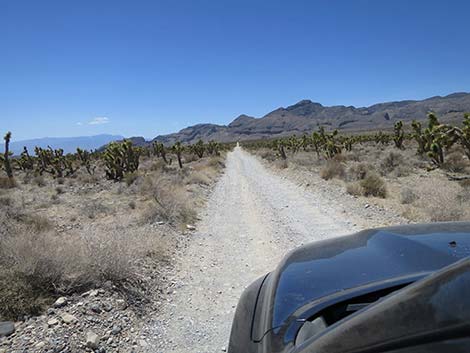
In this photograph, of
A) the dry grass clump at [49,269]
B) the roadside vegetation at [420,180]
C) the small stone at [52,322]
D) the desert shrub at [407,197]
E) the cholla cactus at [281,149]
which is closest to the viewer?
the small stone at [52,322]

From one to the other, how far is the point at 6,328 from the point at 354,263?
3951 mm

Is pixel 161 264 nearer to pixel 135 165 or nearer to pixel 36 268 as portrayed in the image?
pixel 36 268

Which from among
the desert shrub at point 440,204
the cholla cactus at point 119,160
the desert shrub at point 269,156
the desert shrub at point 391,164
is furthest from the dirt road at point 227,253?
the desert shrub at point 269,156

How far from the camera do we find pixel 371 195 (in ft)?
36.8

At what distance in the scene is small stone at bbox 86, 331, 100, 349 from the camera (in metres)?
3.74

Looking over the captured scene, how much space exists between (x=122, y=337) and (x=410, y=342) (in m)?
3.88

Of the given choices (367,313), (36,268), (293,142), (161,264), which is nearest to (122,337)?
(36,268)

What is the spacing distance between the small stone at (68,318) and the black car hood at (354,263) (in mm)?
3007

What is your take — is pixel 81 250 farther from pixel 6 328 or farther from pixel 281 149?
pixel 281 149

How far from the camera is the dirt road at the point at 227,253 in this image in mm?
4219

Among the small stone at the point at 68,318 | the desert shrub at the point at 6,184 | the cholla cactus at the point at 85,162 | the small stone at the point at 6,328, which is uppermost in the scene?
the cholla cactus at the point at 85,162

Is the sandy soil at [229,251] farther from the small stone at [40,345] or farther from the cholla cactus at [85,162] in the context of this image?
the cholla cactus at [85,162]

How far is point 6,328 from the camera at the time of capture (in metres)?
3.80

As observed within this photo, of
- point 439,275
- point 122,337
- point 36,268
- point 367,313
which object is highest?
point 439,275
